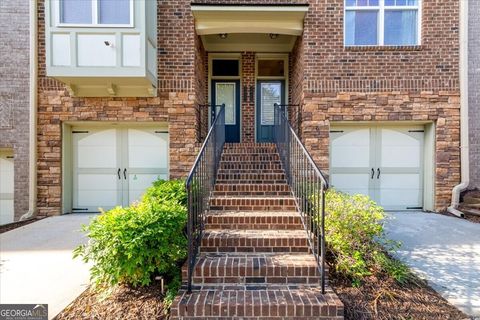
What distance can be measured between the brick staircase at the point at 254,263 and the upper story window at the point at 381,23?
3.97m

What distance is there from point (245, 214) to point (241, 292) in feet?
4.50

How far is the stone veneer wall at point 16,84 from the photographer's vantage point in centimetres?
641

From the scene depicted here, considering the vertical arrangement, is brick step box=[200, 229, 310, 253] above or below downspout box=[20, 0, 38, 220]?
below

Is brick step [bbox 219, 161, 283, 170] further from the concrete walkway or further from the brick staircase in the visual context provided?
the concrete walkway

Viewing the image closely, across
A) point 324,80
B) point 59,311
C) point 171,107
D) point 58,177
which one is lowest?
point 59,311

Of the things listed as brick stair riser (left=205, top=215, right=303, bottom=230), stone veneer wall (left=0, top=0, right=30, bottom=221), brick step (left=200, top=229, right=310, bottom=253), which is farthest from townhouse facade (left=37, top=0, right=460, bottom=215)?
brick step (left=200, top=229, right=310, bottom=253)

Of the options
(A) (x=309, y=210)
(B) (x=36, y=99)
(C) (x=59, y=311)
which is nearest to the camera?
(C) (x=59, y=311)

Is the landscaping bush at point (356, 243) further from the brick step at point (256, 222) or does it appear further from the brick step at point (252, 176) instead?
the brick step at point (252, 176)

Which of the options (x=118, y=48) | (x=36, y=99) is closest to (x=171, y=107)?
(x=118, y=48)

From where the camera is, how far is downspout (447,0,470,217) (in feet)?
19.8

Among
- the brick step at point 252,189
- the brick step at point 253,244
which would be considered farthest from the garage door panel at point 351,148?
the brick step at point 253,244

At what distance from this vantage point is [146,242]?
285 centimetres

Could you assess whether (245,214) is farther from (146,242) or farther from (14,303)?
(14,303)

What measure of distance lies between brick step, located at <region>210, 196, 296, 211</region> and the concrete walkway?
203 centimetres
